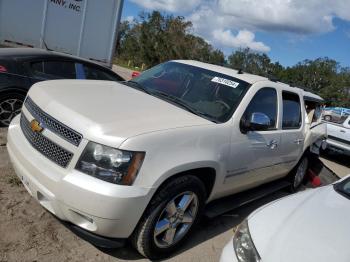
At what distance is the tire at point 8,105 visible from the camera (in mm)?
6113

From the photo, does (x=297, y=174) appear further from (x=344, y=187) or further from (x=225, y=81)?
(x=344, y=187)

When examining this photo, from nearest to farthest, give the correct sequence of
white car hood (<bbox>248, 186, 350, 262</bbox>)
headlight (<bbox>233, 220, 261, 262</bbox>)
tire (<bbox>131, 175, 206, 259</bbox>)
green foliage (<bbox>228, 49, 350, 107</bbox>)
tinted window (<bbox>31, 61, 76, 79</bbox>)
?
white car hood (<bbox>248, 186, 350, 262</bbox>), headlight (<bbox>233, 220, 261, 262</bbox>), tire (<bbox>131, 175, 206, 259</bbox>), tinted window (<bbox>31, 61, 76, 79</bbox>), green foliage (<bbox>228, 49, 350, 107</bbox>)

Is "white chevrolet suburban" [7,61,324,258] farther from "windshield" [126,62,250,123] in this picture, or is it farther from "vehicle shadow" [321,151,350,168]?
"vehicle shadow" [321,151,350,168]

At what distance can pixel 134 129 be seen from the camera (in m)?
3.23

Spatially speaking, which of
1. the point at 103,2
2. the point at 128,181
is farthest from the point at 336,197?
the point at 103,2

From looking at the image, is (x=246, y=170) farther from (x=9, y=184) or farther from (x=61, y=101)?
(x=9, y=184)

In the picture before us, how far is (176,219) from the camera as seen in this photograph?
3.72 metres

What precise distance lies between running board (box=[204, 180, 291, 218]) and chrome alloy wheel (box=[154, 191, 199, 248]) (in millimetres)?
301

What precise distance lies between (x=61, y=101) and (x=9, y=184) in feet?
4.80

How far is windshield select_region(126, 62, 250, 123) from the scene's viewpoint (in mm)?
4234

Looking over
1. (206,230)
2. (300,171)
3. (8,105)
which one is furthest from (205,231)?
(8,105)

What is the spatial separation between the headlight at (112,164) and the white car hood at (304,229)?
1.02m

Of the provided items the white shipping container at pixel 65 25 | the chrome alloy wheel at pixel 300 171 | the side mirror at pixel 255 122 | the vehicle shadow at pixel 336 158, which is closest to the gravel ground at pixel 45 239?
the side mirror at pixel 255 122

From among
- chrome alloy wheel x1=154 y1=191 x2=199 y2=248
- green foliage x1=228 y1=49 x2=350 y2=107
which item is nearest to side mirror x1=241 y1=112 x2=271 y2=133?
chrome alloy wheel x1=154 y1=191 x2=199 y2=248
